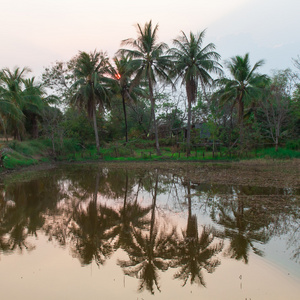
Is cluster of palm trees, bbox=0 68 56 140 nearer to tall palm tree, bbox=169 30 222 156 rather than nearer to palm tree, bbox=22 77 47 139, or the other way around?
palm tree, bbox=22 77 47 139

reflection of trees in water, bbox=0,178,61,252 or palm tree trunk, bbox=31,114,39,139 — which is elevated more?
palm tree trunk, bbox=31,114,39,139

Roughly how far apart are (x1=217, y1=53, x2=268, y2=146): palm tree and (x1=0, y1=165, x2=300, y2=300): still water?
52.4 ft

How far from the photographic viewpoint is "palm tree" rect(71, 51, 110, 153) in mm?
26375

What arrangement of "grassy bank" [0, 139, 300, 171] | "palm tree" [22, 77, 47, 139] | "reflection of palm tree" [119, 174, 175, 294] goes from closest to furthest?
"reflection of palm tree" [119, 174, 175, 294], "grassy bank" [0, 139, 300, 171], "palm tree" [22, 77, 47, 139]

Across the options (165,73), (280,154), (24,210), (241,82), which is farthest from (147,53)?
(24,210)

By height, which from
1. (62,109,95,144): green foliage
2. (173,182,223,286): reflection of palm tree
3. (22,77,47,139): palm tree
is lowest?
(173,182,223,286): reflection of palm tree

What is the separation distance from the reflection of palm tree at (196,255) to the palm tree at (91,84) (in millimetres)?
21297

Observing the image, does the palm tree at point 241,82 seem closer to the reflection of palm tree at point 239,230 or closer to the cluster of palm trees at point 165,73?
the cluster of palm trees at point 165,73

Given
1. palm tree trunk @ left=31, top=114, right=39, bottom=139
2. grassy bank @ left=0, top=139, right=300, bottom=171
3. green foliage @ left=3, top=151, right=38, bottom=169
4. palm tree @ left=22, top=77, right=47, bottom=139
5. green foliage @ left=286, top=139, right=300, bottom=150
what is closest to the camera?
green foliage @ left=3, top=151, right=38, bottom=169

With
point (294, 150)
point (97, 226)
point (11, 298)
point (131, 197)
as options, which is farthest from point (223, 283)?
point (294, 150)

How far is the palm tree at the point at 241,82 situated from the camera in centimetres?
2414

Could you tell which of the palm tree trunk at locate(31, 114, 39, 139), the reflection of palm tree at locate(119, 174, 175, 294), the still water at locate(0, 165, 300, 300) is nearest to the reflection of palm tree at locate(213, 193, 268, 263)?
the still water at locate(0, 165, 300, 300)

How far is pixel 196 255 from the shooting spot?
512 cm

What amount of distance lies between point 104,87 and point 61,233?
2326 cm
